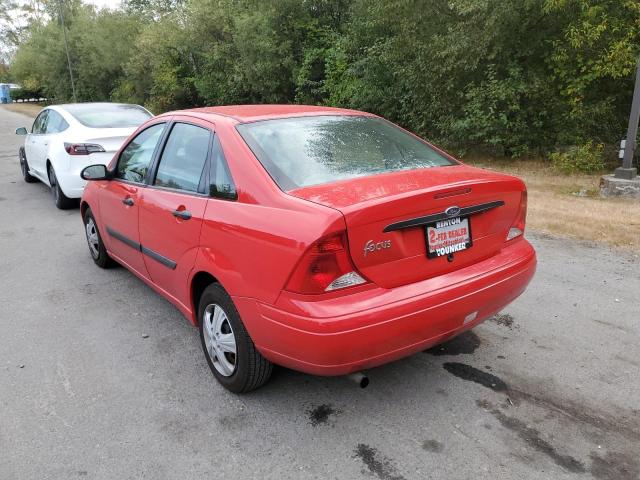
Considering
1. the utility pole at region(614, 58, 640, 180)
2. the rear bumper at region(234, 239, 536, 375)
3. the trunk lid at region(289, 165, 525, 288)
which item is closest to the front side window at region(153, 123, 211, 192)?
the trunk lid at region(289, 165, 525, 288)

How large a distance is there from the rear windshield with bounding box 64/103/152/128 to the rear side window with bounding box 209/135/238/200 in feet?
18.4

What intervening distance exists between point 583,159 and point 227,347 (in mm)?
8846

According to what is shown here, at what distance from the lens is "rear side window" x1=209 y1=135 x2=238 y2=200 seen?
2943 millimetres

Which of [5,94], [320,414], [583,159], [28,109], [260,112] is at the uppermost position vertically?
[5,94]

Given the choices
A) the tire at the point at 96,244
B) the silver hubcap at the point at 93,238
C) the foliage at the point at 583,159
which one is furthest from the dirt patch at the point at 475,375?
the foliage at the point at 583,159

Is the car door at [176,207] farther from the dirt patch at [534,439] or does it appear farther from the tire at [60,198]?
the tire at [60,198]

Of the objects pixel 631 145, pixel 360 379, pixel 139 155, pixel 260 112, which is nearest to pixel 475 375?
pixel 360 379

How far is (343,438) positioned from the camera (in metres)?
2.69

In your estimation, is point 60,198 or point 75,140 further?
point 60,198

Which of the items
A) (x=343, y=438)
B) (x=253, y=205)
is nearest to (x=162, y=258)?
(x=253, y=205)

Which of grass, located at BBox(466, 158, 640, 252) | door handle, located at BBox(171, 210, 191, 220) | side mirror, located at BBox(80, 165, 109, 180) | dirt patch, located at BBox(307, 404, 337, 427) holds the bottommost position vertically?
dirt patch, located at BBox(307, 404, 337, 427)

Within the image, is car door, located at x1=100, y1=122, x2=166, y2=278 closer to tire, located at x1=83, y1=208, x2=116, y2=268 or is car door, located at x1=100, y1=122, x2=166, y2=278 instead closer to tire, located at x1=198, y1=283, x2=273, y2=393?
tire, located at x1=83, y1=208, x2=116, y2=268

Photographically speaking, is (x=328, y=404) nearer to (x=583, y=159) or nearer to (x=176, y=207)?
(x=176, y=207)

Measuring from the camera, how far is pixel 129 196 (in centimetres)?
406
